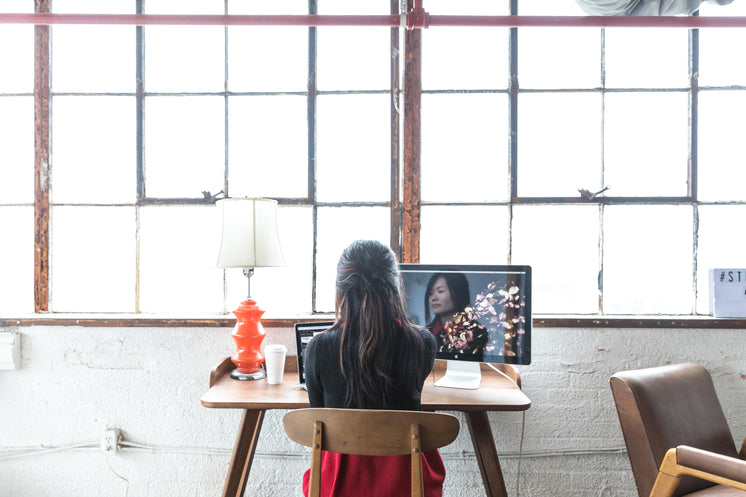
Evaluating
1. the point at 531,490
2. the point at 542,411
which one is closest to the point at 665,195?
the point at 542,411

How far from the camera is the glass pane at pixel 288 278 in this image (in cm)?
221

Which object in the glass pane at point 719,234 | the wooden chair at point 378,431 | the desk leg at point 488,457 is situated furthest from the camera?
the glass pane at point 719,234

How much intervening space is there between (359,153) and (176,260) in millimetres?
1064

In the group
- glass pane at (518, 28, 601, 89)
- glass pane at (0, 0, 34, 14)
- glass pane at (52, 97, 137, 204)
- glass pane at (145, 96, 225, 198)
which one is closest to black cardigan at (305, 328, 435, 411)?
glass pane at (145, 96, 225, 198)

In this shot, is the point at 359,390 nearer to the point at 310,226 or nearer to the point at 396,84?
the point at 310,226

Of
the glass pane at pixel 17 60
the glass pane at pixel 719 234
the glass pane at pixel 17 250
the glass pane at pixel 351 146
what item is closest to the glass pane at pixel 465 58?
the glass pane at pixel 351 146

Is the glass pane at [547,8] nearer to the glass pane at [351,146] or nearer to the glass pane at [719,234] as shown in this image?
the glass pane at [351,146]

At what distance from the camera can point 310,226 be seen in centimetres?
221

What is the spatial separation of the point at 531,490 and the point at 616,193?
1.48 m

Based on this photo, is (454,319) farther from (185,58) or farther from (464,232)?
(185,58)

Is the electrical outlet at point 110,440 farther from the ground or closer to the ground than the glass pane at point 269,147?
closer to the ground

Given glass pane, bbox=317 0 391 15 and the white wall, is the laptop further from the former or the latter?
glass pane, bbox=317 0 391 15

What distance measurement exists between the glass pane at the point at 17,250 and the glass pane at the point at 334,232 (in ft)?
4.79

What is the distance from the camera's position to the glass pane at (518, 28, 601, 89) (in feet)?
7.19
